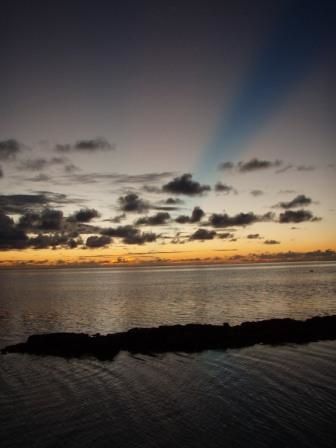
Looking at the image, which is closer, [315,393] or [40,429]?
[40,429]

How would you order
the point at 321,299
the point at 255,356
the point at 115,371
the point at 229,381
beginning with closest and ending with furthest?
the point at 229,381 < the point at 115,371 < the point at 255,356 < the point at 321,299

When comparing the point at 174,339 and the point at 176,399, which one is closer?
the point at 176,399

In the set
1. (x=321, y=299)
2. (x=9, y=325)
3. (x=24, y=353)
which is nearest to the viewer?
(x=24, y=353)

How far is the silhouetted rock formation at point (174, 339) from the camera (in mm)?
39500

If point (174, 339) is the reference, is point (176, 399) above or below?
below

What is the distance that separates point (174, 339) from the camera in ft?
136

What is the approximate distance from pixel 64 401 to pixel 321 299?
69.7 metres

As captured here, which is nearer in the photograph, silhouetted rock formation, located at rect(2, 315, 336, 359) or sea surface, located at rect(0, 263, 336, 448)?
sea surface, located at rect(0, 263, 336, 448)

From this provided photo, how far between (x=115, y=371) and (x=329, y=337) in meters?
22.4

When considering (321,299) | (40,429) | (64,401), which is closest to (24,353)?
(64,401)

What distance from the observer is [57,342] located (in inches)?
1650

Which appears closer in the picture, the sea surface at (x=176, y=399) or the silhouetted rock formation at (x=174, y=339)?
the sea surface at (x=176, y=399)

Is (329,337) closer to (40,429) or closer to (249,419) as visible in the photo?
(249,419)

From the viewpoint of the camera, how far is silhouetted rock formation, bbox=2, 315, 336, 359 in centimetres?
3950
